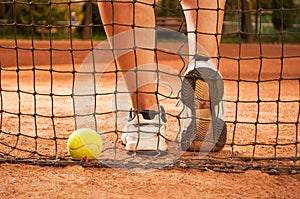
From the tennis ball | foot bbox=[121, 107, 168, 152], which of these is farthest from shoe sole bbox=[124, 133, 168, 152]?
the tennis ball

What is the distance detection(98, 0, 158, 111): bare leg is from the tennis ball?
0.16 meters

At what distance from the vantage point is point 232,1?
9062 mm

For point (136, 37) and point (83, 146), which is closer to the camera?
point (83, 146)

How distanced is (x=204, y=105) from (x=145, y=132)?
181 mm

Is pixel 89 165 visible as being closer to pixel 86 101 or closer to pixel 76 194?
pixel 76 194

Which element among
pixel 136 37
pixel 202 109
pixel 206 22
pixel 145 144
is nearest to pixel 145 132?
pixel 145 144

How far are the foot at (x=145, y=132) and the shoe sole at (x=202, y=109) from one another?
0.27 feet

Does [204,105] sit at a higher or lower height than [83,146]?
higher

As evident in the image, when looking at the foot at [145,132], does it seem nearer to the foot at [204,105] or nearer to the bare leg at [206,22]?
the foot at [204,105]

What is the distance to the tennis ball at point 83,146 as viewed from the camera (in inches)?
60.4

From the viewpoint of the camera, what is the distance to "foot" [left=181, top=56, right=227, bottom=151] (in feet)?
5.18

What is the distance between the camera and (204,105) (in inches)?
62.7

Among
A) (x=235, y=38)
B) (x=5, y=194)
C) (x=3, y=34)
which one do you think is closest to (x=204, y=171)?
→ (x=5, y=194)

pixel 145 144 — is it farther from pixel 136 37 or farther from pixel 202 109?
pixel 136 37
